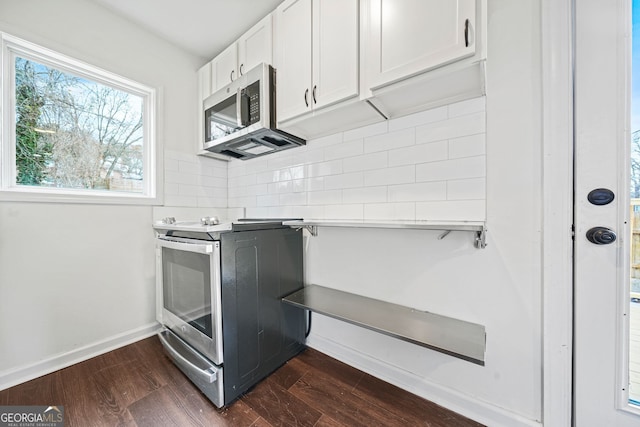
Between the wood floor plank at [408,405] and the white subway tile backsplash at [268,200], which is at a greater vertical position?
the white subway tile backsplash at [268,200]

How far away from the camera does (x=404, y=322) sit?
3.71ft

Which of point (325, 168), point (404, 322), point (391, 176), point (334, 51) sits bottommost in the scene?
point (404, 322)

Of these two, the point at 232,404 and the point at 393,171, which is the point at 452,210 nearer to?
the point at 393,171

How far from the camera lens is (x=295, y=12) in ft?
4.44

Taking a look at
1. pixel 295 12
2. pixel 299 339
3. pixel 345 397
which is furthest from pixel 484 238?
pixel 295 12

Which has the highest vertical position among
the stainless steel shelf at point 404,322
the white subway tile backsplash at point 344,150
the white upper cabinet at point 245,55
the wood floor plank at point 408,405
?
the white upper cabinet at point 245,55

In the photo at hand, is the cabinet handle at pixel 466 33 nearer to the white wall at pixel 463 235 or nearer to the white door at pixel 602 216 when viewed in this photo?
the white wall at pixel 463 235

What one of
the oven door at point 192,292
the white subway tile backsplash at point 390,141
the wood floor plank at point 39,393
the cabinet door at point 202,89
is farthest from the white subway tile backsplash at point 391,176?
the wood floor plank at point 39,393

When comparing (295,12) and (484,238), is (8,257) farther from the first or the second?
(484,238)

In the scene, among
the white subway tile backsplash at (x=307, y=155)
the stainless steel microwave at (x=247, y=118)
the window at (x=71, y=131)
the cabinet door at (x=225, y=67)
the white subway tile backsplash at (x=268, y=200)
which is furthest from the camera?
the white subway tile backsplash at (x=268, y=200)

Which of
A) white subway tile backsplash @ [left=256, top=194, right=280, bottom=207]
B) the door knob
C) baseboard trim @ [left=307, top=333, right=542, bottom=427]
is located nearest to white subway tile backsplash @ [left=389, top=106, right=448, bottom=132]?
the door knob

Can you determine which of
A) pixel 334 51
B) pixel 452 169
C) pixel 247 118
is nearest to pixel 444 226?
pixel 452 169

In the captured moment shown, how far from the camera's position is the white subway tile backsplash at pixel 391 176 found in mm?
1268

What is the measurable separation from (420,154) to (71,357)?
8.20 ft
